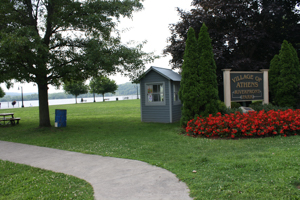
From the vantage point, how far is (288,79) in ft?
41.5

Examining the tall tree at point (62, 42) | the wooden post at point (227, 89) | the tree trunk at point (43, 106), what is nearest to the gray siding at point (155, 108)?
the tall tree at point (62, 42)

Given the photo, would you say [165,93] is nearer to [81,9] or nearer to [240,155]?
[81,9]

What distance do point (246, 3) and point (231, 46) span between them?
3490 mm

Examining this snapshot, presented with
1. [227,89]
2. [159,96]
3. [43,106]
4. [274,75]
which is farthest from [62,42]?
[274,75]

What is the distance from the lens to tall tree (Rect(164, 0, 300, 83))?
16.0m

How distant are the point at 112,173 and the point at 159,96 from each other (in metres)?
9.36

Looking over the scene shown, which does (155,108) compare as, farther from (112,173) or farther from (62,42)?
(112,173)

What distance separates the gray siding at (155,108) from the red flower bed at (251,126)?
189 inches

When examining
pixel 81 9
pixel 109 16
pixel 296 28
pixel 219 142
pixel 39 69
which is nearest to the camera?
pixel 219 142

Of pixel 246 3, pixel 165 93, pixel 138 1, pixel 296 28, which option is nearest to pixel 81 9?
pixel 138 1

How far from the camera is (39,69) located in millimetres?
10312

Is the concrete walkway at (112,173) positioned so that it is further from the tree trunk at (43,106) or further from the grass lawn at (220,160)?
the tree trunk at (43,106)

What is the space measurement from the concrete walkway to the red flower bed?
396 cm

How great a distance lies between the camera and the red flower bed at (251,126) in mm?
7797
